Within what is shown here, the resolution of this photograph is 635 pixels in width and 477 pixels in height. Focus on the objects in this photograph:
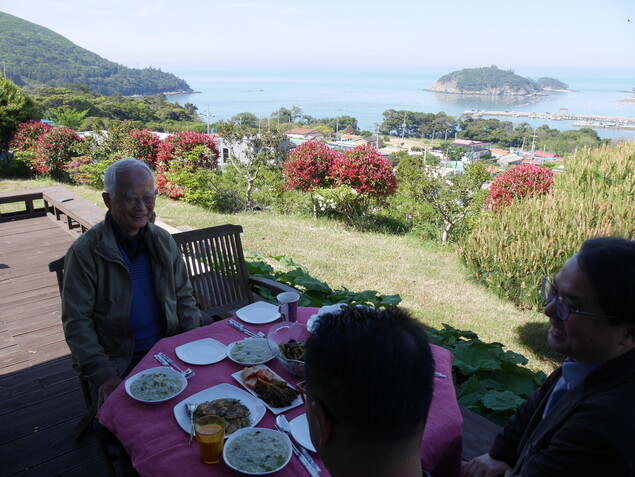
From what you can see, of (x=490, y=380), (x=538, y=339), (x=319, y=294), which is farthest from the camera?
(x=538, y=339)

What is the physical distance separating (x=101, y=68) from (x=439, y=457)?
310 feet

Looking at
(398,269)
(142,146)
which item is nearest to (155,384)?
(398,269)

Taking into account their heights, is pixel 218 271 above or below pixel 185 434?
below

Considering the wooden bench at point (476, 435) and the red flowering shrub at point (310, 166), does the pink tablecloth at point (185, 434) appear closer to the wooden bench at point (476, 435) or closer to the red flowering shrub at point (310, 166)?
the wooden bench at point (476, 435)

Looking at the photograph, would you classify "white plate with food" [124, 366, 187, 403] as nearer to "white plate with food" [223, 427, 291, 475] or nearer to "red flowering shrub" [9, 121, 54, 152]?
"white plate with food" [223, 427, 291, 475]

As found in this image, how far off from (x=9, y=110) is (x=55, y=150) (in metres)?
2.98

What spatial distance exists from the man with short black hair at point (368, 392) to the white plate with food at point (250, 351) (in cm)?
102

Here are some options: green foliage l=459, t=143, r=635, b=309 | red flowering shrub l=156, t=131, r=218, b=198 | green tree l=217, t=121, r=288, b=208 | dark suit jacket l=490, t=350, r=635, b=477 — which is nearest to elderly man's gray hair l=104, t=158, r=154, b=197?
dark suit jacket l=490, t=350, r=635, b=477

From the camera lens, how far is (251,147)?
35.8ft

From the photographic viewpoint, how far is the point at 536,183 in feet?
25.0

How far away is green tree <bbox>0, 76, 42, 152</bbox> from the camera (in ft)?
40.4

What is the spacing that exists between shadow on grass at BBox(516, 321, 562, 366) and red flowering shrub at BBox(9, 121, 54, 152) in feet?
40.6

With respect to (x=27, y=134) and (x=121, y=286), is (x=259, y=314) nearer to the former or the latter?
(x=121, y=286)

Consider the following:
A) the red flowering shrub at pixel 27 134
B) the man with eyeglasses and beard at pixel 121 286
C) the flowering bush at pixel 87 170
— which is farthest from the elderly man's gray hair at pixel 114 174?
the red flowering shrub at pixel 27 134
